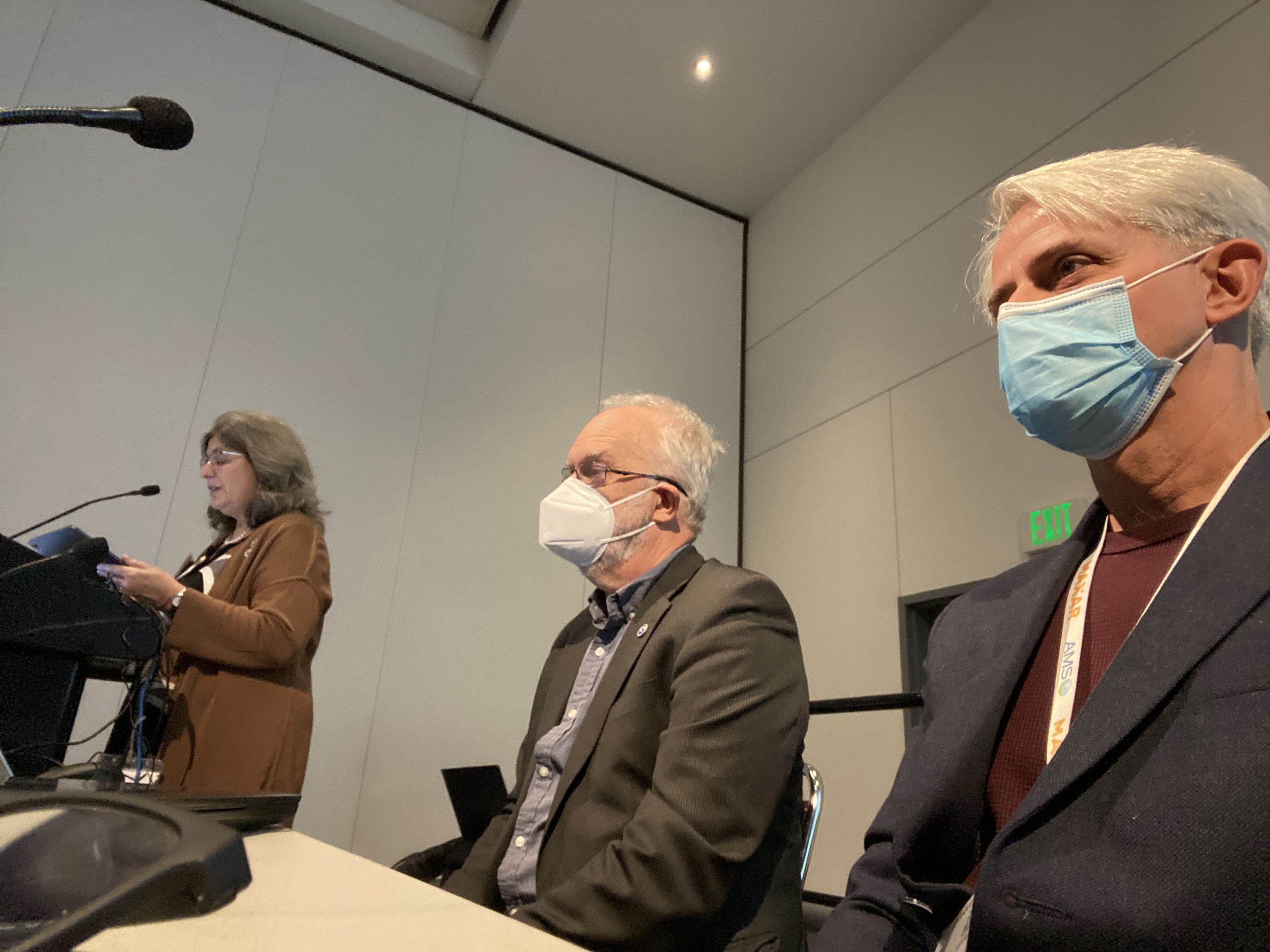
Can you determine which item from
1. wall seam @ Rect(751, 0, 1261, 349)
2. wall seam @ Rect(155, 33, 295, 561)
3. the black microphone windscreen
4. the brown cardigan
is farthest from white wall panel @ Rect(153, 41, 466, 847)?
the black microphone windscreen

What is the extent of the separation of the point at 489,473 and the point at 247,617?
6.28 ft

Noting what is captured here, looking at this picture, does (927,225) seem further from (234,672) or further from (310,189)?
(234,672)

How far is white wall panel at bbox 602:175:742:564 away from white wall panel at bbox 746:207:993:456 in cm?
18

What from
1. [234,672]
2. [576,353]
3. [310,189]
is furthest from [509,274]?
[234,672]

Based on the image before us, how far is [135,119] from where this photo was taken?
3.61 ft

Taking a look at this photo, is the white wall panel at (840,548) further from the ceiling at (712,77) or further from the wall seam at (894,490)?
the ceiling at (712,77)

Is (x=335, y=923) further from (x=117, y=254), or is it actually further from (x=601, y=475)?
(x=117, y=254)

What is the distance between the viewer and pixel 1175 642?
0.71m

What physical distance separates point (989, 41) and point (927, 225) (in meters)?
0.81

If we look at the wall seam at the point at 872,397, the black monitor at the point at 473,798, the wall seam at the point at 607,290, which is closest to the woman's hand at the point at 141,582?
the black monitor at the point at 473,798

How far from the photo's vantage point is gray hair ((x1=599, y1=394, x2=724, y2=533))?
1932 mm

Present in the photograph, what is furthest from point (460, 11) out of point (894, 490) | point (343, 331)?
point (894, 490)

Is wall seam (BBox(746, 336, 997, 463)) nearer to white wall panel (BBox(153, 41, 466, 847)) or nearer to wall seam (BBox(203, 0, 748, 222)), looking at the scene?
wall seam (BBox(203, 0, 748, 222))

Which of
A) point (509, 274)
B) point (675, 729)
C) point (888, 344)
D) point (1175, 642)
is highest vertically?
point (509, 274)
